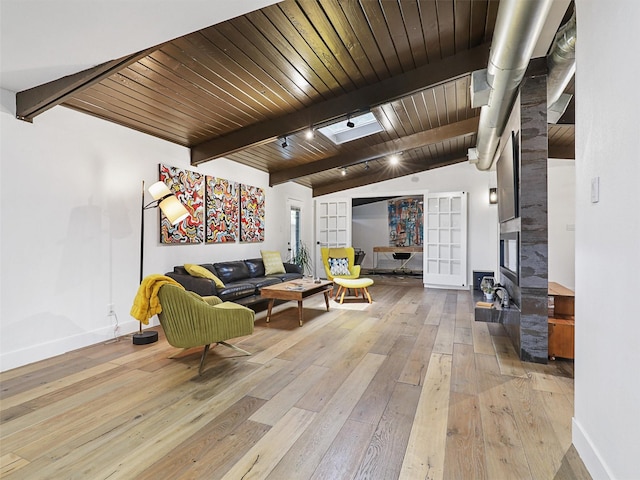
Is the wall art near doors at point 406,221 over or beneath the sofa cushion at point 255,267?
over

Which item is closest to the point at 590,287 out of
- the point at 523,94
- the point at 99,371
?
the point at 523,94

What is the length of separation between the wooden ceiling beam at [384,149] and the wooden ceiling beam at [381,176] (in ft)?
6.05

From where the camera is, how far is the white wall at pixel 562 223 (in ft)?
19.4

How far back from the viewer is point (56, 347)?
308 centimetres

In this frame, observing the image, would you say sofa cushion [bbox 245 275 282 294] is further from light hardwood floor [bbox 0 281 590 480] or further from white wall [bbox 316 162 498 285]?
white wall [bbox 316 162 498 285]

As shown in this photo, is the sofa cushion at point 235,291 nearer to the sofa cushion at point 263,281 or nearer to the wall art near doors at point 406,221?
the sofa cushion at point 263,281

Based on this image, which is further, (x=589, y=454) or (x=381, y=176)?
(x=381, y=176)

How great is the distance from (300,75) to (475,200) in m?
5.43

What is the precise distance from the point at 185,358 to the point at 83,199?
6.35 ft

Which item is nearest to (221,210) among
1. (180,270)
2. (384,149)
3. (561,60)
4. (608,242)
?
(180,270)

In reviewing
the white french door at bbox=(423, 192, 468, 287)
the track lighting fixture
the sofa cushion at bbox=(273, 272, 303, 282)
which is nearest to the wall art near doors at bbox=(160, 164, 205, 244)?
the sofa cushion at bbox=(273, 272, 303, 282)

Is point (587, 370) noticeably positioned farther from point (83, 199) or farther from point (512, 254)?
point (83, 199)

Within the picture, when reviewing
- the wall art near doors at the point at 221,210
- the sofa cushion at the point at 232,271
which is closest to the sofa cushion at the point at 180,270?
the sofa cushion at the point at 232,271

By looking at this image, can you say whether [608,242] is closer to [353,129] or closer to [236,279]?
[353,129]
